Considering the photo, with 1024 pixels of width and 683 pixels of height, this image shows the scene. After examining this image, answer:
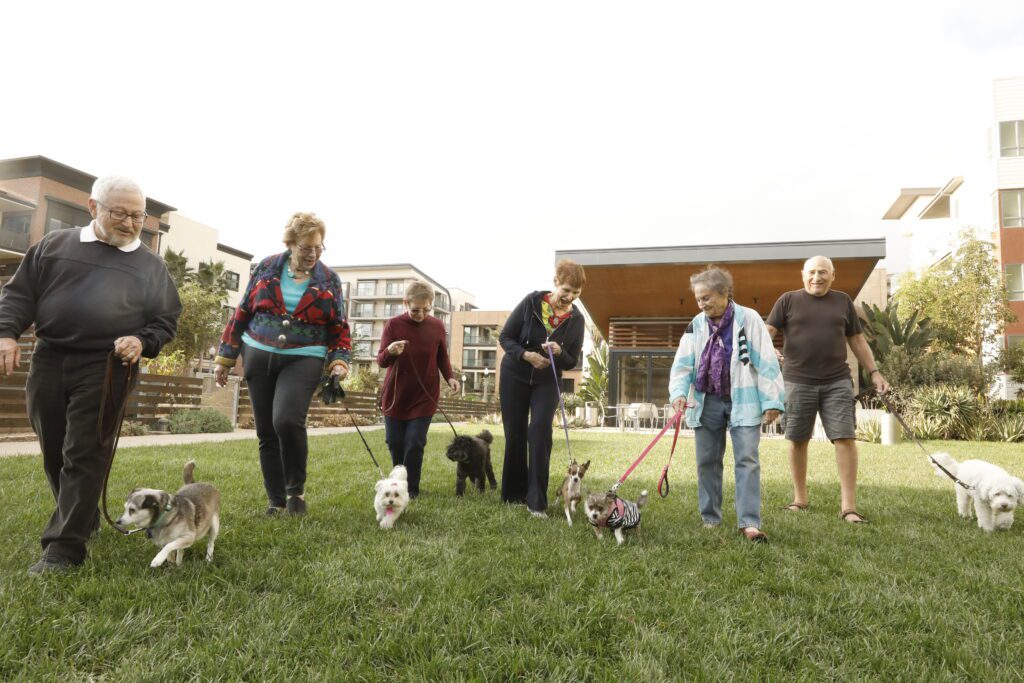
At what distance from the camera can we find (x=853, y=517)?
443cm

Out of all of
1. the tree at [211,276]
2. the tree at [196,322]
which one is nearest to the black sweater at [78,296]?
the tree at [196,322]

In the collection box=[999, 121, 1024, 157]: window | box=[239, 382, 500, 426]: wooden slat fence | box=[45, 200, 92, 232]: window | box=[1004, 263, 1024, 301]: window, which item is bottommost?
box=[239, 382, 500, 426]: wooden slat fence

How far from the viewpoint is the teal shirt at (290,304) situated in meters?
3.79

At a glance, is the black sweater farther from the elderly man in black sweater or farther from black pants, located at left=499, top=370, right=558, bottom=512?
black pants, located at left=499, top=370, right=558, bottom=512

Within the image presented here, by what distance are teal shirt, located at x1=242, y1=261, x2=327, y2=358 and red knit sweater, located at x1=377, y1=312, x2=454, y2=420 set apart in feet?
3.51

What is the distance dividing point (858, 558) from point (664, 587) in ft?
4.57

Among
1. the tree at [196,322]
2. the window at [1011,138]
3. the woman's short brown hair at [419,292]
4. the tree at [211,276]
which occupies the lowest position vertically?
the woman's short brown hair at [419,292]

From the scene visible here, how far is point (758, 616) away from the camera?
2.39 meters

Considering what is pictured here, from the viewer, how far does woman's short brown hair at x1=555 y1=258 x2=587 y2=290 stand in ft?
14.4

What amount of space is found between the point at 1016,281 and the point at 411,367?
2818 cm

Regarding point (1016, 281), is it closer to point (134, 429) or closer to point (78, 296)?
point (78, 296)

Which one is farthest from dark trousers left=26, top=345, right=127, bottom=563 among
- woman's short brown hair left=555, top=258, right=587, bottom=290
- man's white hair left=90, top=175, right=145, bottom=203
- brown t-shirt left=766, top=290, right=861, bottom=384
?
brown t-shirt left=766, top=290, right=861, bottom=384

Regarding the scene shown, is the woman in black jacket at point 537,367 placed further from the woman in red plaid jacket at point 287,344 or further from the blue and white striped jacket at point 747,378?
the woman in red plaid jacket at point 287,344

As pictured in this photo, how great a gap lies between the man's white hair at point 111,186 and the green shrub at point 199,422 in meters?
10.8
